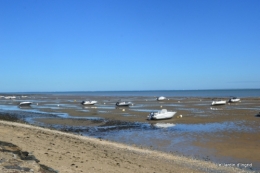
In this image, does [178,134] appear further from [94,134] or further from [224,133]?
[94,134]

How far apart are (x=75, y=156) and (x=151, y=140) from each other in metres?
9.94

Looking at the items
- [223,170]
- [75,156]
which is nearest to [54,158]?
[75,156]

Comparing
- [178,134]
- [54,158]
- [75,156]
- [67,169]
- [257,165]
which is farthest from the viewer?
[178,134]

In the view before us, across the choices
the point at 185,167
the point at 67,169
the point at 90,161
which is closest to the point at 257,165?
the point at 185,167

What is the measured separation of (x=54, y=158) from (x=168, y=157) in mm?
6440

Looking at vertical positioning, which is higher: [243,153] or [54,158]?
[54,158]

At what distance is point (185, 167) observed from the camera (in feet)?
42.9

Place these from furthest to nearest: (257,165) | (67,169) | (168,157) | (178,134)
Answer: (178,134) < (168,157) < (257,165) < (67,169)

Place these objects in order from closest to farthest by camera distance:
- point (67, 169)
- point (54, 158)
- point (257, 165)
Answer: point (67, 169), point (54, 158), point (257, 165)

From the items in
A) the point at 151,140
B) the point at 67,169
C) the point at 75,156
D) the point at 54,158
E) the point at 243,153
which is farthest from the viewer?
the point at 151,140

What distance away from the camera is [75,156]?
12477mm

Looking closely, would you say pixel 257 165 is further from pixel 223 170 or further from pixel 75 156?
pixel 75 156

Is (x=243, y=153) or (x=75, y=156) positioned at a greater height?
(x=75, y=156)

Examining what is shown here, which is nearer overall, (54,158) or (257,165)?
(54,158)
